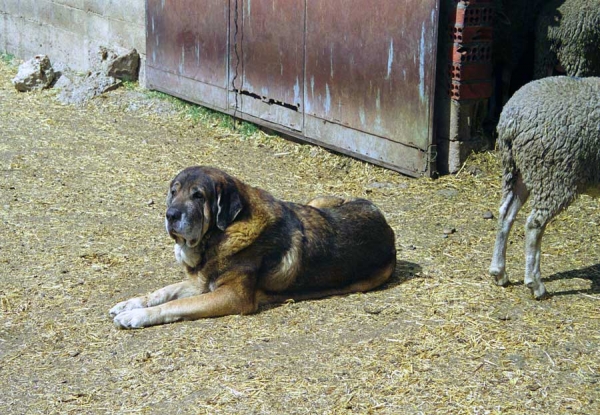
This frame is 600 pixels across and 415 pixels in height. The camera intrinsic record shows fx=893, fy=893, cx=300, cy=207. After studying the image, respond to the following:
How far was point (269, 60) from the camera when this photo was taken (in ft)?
33.3

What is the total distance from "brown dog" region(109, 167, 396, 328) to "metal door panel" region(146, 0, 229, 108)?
515 cm

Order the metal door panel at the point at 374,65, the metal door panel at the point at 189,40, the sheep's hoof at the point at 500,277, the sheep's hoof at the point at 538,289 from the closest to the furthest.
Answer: the sheep's hoof at the point at 538,289, the sheep's hoof at the point at 500,277, the metal door panel at the point at 374,65, the metal door panel at the point at 189,40

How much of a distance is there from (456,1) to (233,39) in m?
3.29

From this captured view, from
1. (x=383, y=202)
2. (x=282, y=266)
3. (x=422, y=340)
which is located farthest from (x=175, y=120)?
(x=422, y=340)

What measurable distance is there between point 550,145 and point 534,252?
2.45 feet

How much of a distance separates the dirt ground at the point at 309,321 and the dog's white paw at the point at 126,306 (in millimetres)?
85

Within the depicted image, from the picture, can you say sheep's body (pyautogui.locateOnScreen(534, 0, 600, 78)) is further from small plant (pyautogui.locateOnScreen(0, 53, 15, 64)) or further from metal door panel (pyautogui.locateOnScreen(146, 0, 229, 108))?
small plant (pyautogui.locateOnScreen(0, 53, 15, 64))

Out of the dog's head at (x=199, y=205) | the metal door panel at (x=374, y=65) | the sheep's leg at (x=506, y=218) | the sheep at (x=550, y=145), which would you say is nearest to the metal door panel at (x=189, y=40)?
the metal door panel at (x=374, y=65)

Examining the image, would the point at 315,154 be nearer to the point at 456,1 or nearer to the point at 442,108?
the point at 442,108

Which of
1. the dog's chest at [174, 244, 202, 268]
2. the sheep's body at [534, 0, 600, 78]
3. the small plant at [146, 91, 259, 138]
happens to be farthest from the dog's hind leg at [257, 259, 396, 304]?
the small plant at [146, 91, 259, 138]

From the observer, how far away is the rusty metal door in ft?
28.1

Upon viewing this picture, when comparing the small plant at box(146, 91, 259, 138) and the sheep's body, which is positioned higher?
the sheep's body

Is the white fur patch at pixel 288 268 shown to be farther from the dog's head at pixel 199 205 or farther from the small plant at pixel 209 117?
the small plant at pixel 209 117

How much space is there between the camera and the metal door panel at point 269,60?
32.1 ft
